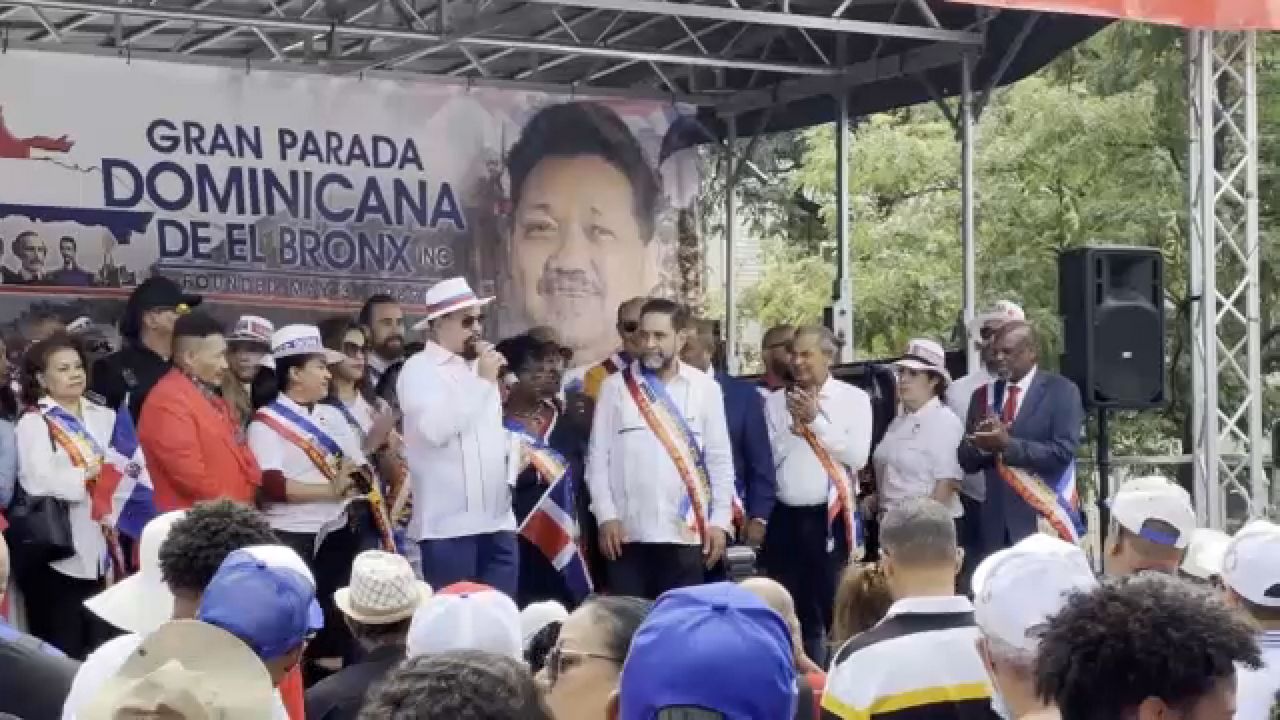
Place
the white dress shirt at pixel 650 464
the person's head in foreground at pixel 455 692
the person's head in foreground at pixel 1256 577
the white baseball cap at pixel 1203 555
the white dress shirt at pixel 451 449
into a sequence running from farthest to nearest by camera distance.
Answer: the white dress shirt at pixel 650 464 → the white dress shirt at pixel 451 449 → the white baseball cap at pixel 1203 555 → the person's head in foreground at pixel 1256 577 → the person's head in foreground at pixel 455 692

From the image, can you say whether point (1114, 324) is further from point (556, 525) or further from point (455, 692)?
point (455, 692)

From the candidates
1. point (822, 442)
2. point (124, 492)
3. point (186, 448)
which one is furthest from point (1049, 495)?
point (124, 492)

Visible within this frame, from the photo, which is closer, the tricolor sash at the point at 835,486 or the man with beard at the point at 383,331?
the tricolor sash at the point at 835,486

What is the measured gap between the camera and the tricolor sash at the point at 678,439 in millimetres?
8914

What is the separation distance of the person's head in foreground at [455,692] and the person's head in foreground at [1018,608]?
1.26 metres

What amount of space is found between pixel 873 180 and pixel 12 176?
38.5 feet

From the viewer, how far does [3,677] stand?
3.94 metres

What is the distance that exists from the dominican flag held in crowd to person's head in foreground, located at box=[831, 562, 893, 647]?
403cm

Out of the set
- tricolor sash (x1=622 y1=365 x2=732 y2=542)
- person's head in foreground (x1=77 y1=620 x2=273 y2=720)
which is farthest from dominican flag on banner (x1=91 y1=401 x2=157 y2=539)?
person's head in foreground (x1=77 y1=620 x2=273 y2=720)

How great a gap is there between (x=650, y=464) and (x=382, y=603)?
14.3ft

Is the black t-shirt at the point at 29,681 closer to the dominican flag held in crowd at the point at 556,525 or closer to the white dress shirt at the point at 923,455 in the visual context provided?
the dominican flag held in crowd at the point at 556,525

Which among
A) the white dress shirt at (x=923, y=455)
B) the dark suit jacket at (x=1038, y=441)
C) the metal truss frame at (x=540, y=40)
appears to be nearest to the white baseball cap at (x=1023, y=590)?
the dark suit jacket at (x=1038, y=441)

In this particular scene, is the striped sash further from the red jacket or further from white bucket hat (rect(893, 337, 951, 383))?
the red jacket

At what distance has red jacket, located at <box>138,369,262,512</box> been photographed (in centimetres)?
792
